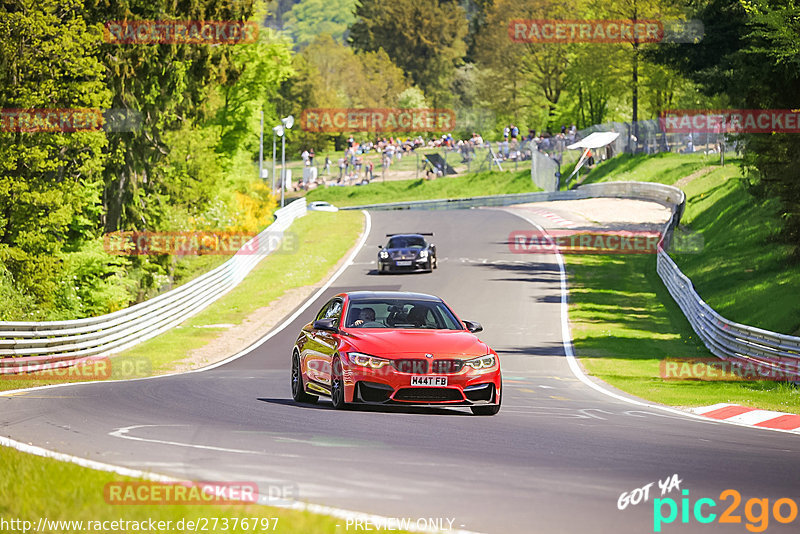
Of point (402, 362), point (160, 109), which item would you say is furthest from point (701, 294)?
point (402, 362)

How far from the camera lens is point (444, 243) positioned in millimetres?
53344

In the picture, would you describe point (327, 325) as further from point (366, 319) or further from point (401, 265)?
point (401, 265)

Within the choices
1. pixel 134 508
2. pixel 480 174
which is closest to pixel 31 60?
pixel 134 508

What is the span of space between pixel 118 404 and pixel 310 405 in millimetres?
2459

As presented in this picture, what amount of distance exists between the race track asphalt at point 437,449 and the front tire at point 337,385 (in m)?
0.26

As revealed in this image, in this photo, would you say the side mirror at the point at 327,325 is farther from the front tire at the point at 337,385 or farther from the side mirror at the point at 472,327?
the side mirror at the point at 472,327

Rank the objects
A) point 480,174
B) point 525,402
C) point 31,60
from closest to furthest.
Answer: point 525,402 → point 31,60 → point 480,174

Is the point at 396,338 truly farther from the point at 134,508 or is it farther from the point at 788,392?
the point at 788,392

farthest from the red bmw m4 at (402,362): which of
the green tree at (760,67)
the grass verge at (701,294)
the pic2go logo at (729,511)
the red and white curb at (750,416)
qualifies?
the green tree at (760,67)

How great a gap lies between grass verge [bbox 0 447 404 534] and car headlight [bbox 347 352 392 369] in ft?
17.4

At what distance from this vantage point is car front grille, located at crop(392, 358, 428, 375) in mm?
12867

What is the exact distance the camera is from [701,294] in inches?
1463

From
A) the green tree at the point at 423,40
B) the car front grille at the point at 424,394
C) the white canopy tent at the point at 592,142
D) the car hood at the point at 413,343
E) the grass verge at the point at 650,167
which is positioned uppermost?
the green tree at the point at 423,40

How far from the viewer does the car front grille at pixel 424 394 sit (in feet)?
42.3
